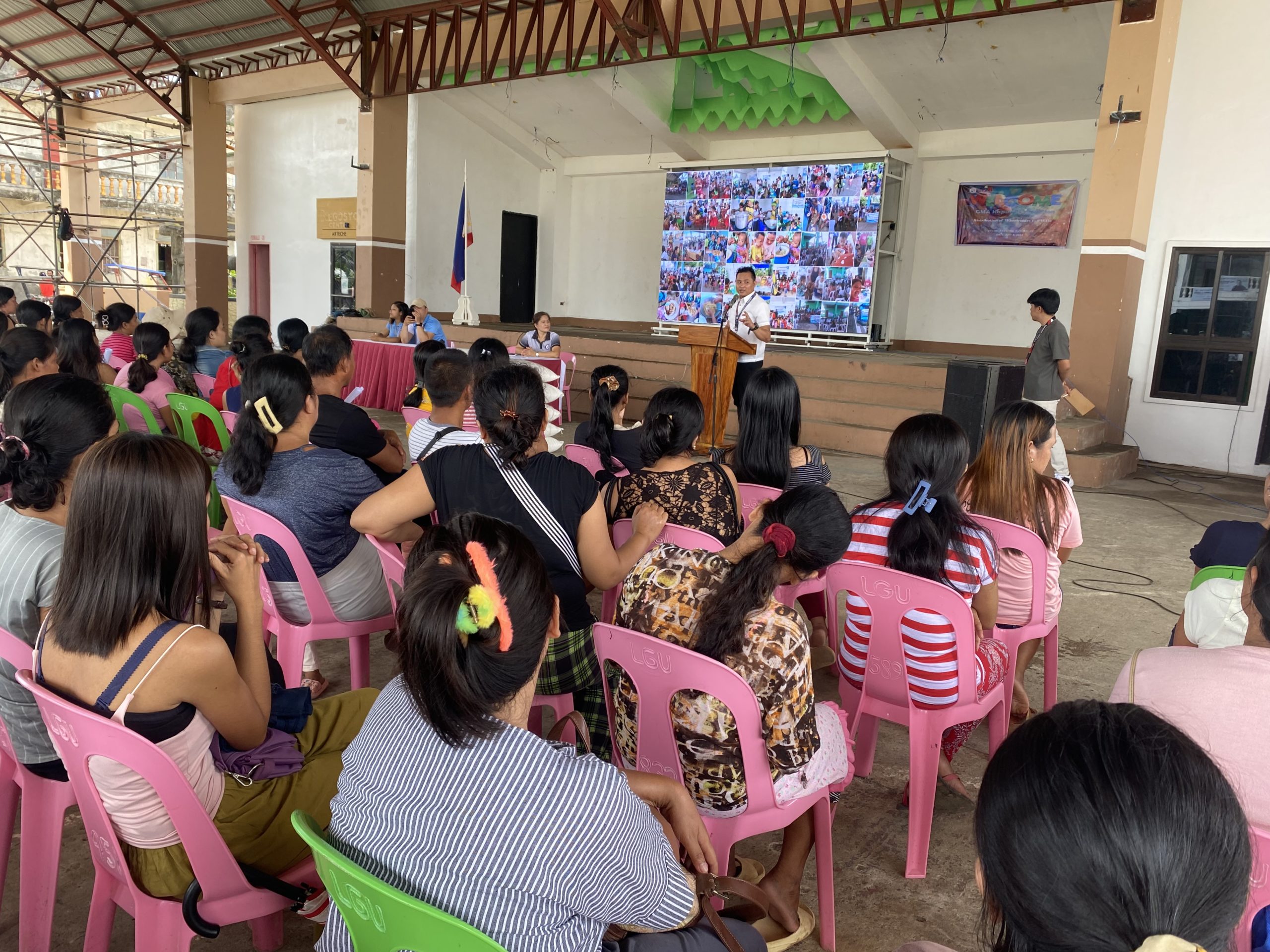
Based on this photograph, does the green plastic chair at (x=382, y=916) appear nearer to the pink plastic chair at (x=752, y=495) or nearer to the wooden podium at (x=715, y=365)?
the pink plastic chair at (x=752, y=495)

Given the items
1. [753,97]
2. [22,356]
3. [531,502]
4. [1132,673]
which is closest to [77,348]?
[22,356]

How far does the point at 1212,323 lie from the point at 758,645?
7675 millimetres

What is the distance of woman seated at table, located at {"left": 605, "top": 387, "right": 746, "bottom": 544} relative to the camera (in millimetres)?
2459

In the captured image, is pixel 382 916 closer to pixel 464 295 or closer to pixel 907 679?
pixel 907 679

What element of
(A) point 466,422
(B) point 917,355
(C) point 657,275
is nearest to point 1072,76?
(B) point 917,355

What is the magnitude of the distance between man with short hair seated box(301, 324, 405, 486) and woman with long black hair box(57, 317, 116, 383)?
1.29 m

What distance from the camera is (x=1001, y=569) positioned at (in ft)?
8.18

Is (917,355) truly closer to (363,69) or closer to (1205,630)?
(363,69)

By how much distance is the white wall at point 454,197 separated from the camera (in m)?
12.3

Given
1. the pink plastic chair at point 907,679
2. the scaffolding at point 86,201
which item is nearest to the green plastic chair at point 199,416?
the pink plastic chair at point 907,679

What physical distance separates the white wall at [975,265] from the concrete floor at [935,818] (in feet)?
19.1

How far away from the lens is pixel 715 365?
696 centimetres

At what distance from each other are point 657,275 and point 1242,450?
329 inches

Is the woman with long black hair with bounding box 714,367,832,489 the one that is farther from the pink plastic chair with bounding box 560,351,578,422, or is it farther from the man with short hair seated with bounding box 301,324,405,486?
the pink plastic chair with bounding box 560,351,578,422
